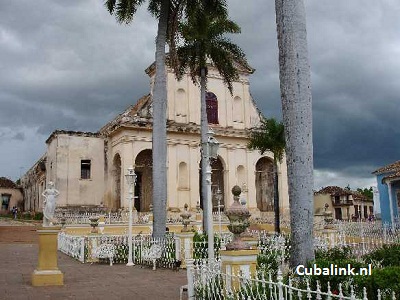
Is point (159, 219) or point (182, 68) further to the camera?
point (182, 68)


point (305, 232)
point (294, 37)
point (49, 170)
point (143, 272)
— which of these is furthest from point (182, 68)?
point (49, 170)

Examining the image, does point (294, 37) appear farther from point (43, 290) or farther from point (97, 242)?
point (97, 242)

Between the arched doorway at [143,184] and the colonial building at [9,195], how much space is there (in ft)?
77.9

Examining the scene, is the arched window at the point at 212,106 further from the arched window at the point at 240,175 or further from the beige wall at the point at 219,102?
the arched window at the point at 240,175

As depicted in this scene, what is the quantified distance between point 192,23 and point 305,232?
14882mm

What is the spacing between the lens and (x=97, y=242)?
17.3 metres

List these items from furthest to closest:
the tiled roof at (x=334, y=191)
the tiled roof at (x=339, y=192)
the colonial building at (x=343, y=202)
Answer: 1. the tiled roof at (x=334, y=191)
2. the tiled roof at (x=339, y=192)
3. the colonial building at (x=343, y=202)

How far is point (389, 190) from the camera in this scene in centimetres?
2748

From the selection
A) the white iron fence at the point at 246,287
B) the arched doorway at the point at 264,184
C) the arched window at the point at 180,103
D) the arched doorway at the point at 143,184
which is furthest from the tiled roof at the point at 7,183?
the white iron fence at the point at 246,287

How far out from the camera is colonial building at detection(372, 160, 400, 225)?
27091 mm

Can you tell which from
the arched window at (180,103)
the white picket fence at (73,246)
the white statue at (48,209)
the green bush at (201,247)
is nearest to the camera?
the white statue at (48,209)

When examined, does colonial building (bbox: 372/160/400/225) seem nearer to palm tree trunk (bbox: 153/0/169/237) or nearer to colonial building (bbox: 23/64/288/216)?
colonial building (bbox: 23/64/288/216)

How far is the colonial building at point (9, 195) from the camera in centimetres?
5291

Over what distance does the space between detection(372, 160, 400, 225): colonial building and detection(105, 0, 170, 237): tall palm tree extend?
Result: 15.1 meters
